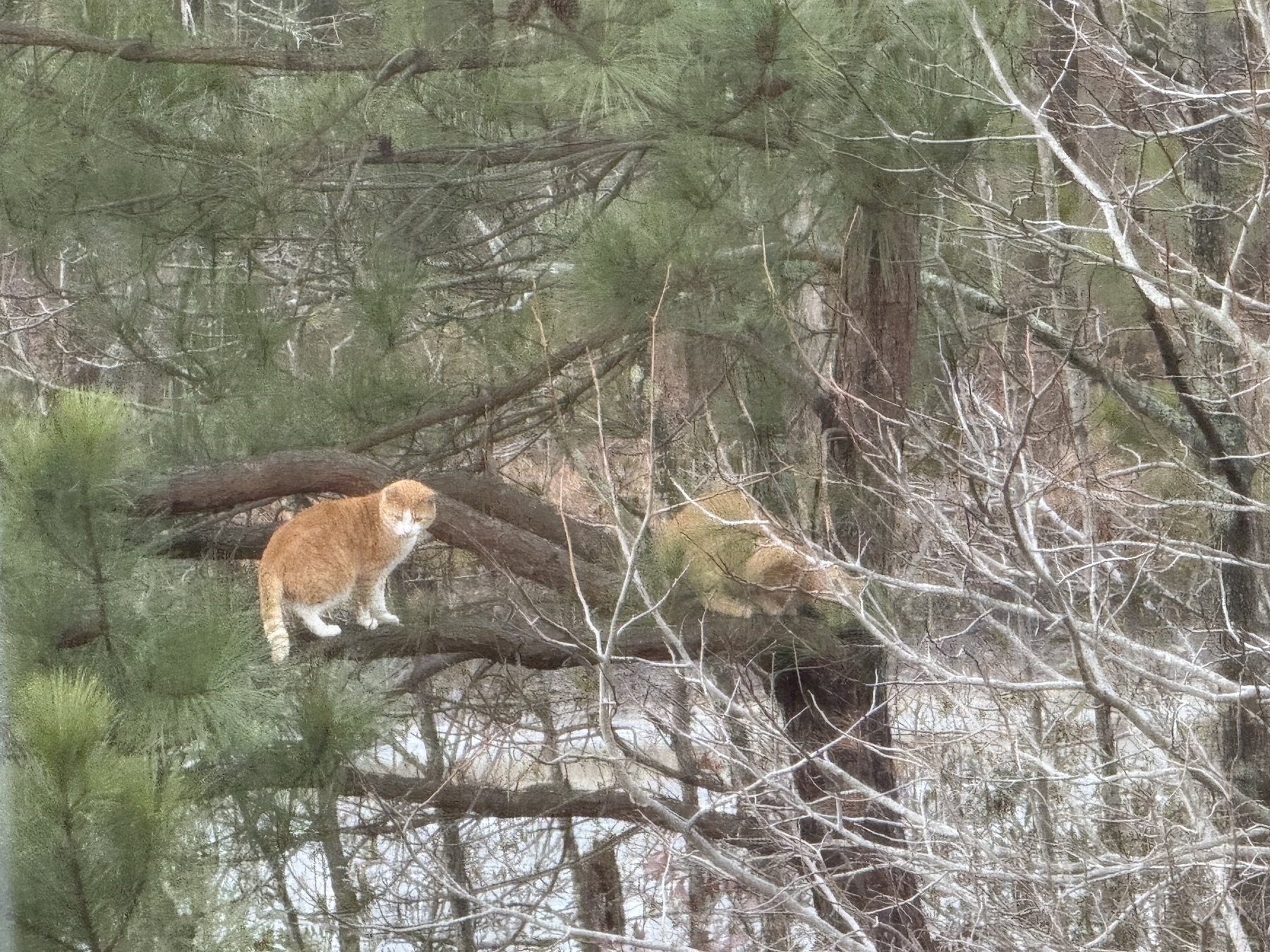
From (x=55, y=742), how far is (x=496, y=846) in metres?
1.55

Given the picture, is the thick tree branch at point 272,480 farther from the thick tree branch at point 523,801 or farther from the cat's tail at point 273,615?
the thick tree branch at point 523,801

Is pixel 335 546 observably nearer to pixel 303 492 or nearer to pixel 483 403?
pixel 303 492

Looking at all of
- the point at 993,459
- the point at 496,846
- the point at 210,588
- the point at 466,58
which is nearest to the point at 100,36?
the point at 466,58

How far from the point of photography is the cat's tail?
148 cm

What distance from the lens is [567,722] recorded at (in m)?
2.60

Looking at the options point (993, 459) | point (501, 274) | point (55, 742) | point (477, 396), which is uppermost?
point (501, 274)

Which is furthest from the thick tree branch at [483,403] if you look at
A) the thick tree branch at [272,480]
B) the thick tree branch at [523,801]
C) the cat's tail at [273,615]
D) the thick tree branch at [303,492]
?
Answer: the thick tree branch at [523,801]

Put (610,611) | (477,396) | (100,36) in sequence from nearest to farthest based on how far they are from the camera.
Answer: (100,36) → (610,611) → (477,396)

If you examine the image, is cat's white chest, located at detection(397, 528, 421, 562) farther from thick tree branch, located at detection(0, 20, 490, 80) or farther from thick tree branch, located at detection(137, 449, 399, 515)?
thick tree branch, located at detection(0, 20, 490, 80)

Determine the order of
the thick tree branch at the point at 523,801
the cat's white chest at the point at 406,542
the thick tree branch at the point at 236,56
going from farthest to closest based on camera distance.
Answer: the thick tree branch at the point at 523,801, the cat's white chest at the point at 406,542, the thick tree branch at the point at 236,56

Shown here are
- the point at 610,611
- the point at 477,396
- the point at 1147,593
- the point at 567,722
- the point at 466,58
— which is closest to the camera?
the point at 466,58

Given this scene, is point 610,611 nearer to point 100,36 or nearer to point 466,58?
point 466,58

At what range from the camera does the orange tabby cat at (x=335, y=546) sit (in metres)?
1.56

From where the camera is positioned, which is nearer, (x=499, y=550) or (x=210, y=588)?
(x=210, y=588)
